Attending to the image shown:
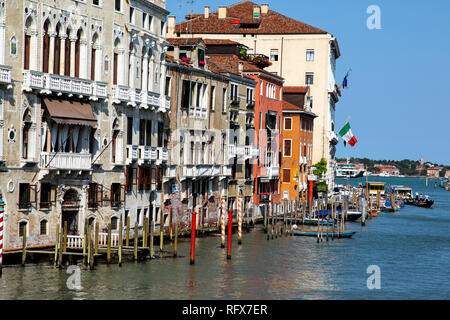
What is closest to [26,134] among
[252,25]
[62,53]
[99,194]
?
[62,53]

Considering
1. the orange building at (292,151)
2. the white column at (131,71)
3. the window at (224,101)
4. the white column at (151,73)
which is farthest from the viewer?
the orange building at (292,151)

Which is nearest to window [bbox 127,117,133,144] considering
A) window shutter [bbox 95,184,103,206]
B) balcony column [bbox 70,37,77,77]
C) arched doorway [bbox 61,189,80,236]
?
window shutter [bbox 95,184,103,206]

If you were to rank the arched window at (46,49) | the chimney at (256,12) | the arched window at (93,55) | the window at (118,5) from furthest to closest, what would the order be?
1. the chimney at (256,12)
2. the window at (118,5)
3. the arched window at (93,55)
4. the arched window at (46,49)

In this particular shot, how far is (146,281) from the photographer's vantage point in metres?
29.1

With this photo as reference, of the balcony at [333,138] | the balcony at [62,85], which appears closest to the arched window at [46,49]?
the balcony at [62,85]

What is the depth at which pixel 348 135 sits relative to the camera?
66.1 metres

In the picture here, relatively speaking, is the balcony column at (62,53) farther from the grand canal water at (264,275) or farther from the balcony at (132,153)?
the grand canal water at (264,275)

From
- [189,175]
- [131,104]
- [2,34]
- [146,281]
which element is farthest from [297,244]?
[2,34]

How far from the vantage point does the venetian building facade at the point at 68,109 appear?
1197 inches

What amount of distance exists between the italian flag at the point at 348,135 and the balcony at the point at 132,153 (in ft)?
101

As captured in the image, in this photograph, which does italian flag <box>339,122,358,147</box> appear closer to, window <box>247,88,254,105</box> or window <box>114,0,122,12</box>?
window <box>247,88,254,105</box>

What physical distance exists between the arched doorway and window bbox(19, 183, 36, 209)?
1.94 m
